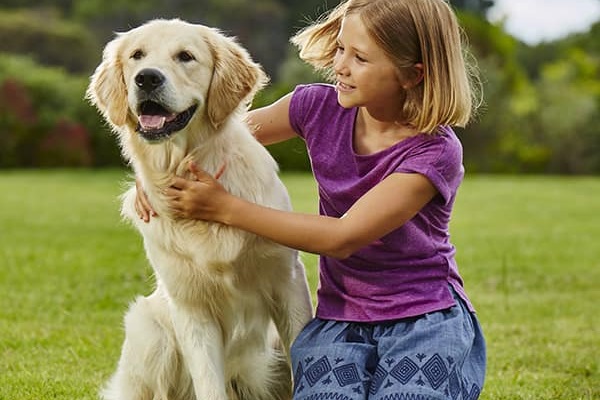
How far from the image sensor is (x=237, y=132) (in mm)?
3338

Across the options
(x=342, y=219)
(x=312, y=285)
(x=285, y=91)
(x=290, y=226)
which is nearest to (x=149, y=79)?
(x=290, y=226)

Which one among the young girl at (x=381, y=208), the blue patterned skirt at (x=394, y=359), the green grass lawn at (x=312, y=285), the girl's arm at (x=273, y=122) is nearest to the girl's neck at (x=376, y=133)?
the young girl at (x=381, y=208)

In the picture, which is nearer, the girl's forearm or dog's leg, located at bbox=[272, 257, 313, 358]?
the girl's forearm

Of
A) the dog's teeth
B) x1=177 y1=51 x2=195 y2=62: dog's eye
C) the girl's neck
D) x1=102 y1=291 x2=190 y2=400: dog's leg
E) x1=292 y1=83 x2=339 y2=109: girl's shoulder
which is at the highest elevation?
x1=177 y1=51 x2=195 y2=62: dog's eye

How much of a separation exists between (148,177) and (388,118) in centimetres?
84

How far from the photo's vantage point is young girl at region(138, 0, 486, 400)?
10.1 feet

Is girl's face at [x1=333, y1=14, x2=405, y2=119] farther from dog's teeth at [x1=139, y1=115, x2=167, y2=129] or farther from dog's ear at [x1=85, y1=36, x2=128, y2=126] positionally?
dog's ear at [x1=85, y1=36, x2=128, y2=126]

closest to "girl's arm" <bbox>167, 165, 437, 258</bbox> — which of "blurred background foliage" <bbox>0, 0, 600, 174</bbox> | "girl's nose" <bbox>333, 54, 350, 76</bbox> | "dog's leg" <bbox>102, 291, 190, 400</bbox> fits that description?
"girl's nose" <bbox>333, 54, 350, 76</bbox>

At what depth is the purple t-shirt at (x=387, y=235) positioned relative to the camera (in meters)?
3.15

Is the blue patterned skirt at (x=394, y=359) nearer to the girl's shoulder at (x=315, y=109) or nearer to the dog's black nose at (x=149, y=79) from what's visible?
the girl's shoulder at (x=315, y=109)

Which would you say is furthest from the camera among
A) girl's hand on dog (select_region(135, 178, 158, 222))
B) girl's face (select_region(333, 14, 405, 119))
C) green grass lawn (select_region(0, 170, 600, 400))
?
green grass lawn (select_region(0, 170, 600, 400))

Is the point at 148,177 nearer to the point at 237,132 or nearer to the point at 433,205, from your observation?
the point at 237,132

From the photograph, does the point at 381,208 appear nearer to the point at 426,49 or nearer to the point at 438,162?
the point at 438,162

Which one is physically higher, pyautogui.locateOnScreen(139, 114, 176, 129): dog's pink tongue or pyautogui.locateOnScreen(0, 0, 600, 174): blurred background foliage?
pyautogui.locateOnScreen(139, 114, 176, 129): dog's pink tongue
